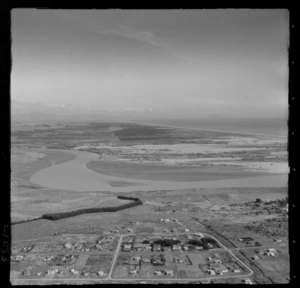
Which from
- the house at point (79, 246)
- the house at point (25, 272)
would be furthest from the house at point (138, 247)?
the house at point (25, 272)

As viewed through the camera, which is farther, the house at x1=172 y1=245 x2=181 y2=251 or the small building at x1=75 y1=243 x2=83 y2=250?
the small building at x1=75 y1=243 x2=83 y2=250

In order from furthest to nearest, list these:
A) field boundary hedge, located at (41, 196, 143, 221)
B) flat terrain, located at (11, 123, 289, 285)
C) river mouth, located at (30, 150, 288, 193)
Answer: river mouth, located at (30, 150, 288, 193) < field boundary hedge, located at (41, 196, 143, 221) < flat terrain, located at (11, 123, 289, 285)

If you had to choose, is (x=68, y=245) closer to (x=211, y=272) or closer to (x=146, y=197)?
(x=146, y=197)

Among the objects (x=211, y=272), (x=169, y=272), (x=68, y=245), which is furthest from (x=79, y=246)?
(x=211, y=272)

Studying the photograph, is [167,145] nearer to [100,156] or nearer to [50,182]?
[100,156]

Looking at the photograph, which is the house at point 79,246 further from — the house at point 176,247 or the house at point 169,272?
the house at point 169,272

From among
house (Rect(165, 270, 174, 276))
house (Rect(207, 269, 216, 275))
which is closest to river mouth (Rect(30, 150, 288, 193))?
house (Rect(207, 269, 216, 275))

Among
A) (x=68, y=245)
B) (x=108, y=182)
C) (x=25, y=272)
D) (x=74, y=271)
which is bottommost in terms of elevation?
(x=68, y=245)

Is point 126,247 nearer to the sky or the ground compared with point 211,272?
nearer to the ground

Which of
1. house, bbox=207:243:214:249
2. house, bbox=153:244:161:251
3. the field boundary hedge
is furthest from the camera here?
the field boundary hedge

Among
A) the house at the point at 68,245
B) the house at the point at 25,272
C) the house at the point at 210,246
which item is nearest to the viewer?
the house at the point at 25,272

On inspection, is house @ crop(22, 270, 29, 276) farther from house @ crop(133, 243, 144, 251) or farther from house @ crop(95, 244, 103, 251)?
house @ crop(133, 243, 144, 251)
